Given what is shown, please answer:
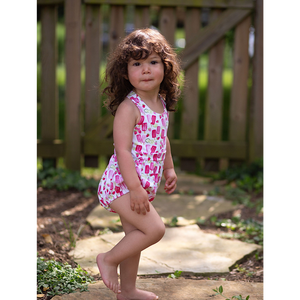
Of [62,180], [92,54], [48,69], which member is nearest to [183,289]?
[62,180]

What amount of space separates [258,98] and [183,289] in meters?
3.15

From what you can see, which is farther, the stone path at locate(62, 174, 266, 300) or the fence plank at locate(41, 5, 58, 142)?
the fence plank at locate(41, 5, 58, 142)

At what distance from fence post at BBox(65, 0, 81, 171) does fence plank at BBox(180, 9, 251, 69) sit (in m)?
1.23

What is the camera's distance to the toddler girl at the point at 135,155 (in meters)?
1.76

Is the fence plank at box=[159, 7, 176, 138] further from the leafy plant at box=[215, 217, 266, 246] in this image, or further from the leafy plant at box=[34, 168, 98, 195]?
the leafy plant at box=[215, 217, 266, 246]

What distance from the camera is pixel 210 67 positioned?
4.60m

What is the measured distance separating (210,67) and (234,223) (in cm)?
210

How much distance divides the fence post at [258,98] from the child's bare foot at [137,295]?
309 cm

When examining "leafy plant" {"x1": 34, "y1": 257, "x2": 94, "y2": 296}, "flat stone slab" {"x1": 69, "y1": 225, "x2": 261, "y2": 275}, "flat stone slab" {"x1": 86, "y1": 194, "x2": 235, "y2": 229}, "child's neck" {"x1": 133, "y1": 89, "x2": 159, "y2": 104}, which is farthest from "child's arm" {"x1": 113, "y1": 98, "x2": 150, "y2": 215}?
"flat stone slab" {"x1": 86, "y1": 194, "x2": 235, "y2": 229}

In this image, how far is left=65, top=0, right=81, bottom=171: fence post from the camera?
439cm

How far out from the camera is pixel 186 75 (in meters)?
4.58

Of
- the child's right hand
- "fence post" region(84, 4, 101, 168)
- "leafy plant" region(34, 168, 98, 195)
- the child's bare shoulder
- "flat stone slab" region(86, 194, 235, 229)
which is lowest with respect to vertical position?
"flat stone slab" region(86, 194, 235, 229)
